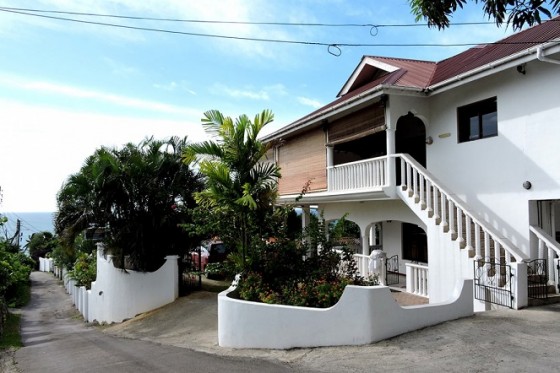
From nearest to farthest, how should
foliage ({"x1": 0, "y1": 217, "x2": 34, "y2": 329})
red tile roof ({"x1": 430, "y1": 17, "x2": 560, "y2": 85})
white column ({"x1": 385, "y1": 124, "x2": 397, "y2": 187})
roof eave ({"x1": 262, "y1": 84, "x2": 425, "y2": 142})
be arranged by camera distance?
red tile roof ({"x1": 430, "y1": 17, "x2": 560, "y2": 85})
roof eave ({"x1": 262, "y1": 84, "x2": 425, "y2": 142})
white column ({"x1": 385, "y1": 124, "x2": 397, "y2": 187})
foliage ({"x1": 0, "y1": 217, "x2": 34, "y2": 329})

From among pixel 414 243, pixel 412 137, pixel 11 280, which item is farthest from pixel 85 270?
pixel 412 137

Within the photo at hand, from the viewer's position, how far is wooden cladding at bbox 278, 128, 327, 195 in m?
14.5

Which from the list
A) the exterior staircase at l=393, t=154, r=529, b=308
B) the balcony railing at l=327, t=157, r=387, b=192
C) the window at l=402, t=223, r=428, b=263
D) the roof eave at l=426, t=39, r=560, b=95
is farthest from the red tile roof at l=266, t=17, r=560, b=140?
the window at l=402, t=223, r=428, b=263

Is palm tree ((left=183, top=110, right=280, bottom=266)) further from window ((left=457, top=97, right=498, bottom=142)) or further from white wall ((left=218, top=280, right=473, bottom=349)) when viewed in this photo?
window ((left=457, top=97, right=498, bottom=142))

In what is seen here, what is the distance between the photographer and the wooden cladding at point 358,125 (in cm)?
1157

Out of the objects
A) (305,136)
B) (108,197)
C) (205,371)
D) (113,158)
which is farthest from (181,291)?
(205,371)

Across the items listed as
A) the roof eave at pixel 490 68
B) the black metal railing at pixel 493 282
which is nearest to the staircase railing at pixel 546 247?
the black metal railing at pixel 493 282

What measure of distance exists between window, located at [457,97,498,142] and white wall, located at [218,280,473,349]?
4.60m

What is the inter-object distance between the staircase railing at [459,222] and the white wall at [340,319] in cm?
111

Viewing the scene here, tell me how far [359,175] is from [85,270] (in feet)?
51.5

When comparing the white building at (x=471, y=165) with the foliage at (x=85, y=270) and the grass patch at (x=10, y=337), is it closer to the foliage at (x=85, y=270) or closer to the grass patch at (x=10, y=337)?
the grass patch at (x=10, y=337)

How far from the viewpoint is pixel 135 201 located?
1371 cm

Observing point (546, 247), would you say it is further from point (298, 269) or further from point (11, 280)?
point (11, 280)

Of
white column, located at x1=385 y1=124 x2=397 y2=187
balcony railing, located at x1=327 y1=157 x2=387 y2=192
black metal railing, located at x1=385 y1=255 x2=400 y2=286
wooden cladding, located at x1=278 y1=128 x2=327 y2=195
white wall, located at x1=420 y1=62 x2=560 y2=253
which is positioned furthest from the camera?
wooden cladding, located at x1=278 y1=128 x2=327 y2=195
